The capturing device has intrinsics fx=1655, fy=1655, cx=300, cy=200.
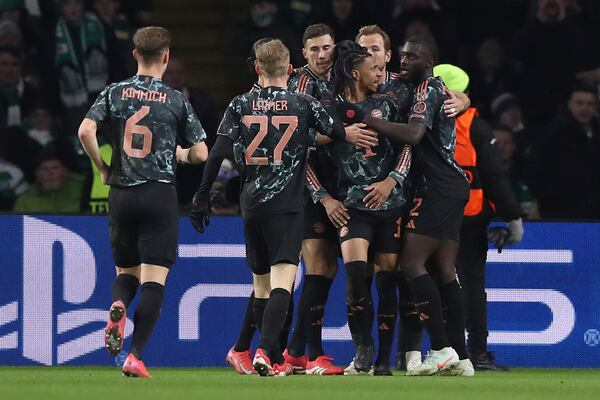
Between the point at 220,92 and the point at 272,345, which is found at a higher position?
the point at 220,92

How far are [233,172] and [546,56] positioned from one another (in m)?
3.87

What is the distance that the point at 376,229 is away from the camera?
1071cm

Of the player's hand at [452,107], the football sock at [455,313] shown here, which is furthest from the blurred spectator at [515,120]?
the player's hand at [452,107]

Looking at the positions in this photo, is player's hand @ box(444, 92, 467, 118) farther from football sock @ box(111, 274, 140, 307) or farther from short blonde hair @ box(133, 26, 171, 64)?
football sock @ box(111, 274, 140, 307)

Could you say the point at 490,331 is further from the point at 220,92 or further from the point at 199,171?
the point at 220,92

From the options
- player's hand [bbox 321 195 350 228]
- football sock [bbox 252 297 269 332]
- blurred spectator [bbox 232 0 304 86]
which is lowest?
football sock [bbox 252 297 269 332]

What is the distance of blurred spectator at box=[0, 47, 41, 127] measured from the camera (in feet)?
52.2

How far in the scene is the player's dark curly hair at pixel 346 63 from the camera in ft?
34.8

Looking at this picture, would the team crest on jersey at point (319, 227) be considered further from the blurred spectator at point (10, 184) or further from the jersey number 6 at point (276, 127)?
the blurred spectator at point (10, 184)

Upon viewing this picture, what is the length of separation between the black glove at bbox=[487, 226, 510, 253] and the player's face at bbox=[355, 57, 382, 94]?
6.46 ft

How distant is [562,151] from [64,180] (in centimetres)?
456

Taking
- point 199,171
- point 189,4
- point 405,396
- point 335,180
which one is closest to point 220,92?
point 189,4

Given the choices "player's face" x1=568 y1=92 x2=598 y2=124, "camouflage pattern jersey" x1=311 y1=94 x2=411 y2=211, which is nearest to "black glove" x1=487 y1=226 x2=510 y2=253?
"camouflage pattern jersey" x1=311 y1=94 x2=411 y2=211

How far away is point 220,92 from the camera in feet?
58.1
